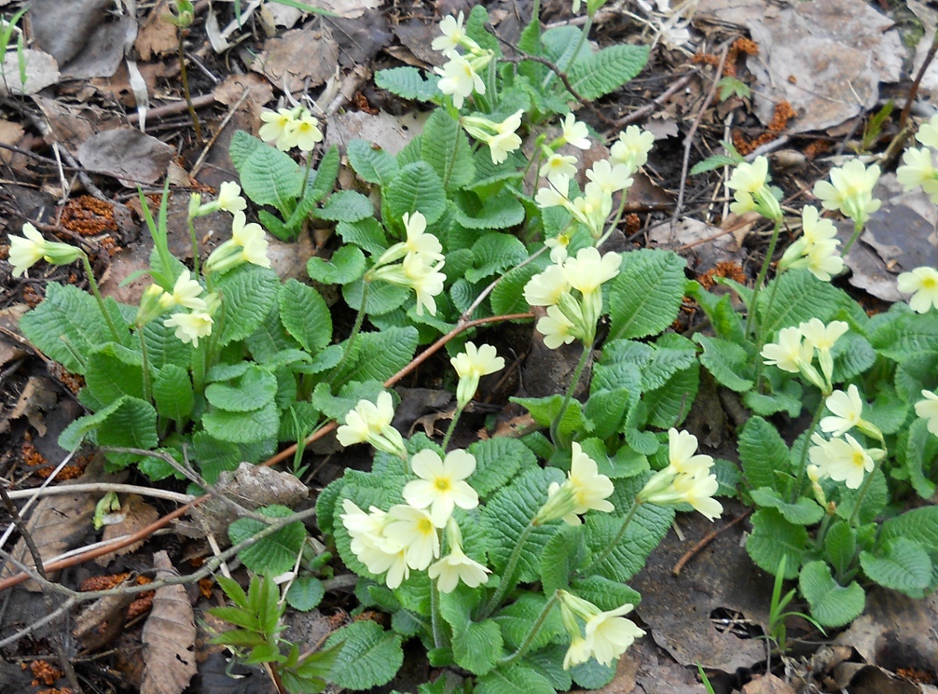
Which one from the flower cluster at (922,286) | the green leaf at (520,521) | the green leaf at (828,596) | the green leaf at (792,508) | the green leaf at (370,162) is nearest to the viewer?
the green leaf at (520,521)

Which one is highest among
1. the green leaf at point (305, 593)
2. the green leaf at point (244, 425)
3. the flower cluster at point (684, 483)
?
the flower cluster at point (684, 483)

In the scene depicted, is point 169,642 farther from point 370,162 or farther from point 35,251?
point 370,162

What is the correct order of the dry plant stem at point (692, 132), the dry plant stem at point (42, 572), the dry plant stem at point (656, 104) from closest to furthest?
the dry plant stem at point (42, 572) → the dry plant stem at point (692, 132) → the dry plant stem at point (656, 104)

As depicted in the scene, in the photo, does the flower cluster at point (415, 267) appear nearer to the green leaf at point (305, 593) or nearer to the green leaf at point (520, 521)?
the green leaf at point (520, 521)

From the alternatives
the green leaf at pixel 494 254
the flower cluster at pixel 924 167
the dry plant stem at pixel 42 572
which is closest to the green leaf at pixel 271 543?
the dry plant stem at pixel 42 572

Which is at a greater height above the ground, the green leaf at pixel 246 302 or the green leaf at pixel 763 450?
the green leaf at pixel 246 302

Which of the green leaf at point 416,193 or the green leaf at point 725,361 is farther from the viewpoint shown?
the green leaf at point 416,193

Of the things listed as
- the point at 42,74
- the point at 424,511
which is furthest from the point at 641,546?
the point at 42,74
